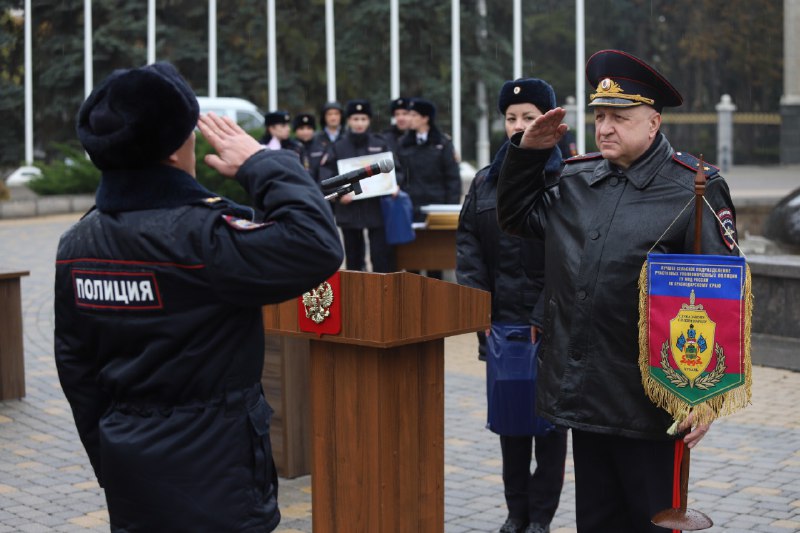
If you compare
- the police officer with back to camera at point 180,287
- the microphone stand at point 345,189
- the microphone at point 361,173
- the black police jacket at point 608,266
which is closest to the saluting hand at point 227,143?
the police officer with back to camera at point 180,287

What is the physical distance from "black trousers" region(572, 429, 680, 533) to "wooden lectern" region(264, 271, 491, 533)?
0.62 meters

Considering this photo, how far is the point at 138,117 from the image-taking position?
2975mm

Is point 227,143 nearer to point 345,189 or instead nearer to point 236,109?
point 345,189

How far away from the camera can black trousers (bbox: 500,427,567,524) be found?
212 inches

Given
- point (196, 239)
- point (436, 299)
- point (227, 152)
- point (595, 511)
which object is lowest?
point (595, 511)

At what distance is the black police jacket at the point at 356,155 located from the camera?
479 inches

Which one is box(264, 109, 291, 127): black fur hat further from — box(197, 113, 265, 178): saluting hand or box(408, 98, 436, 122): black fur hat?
box(197, 113, 265, 178): saluting hand

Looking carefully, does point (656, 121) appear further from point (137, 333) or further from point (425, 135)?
point (425, 135)

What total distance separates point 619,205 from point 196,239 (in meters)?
1.58

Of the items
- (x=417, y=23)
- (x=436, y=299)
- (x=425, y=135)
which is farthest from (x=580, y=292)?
(x=417, y=23)

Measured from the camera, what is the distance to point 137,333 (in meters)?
3.07

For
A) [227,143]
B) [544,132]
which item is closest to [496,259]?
[544,132]

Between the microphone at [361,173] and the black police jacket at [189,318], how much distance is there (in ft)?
1.72

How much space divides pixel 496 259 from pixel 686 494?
6.16 feet
